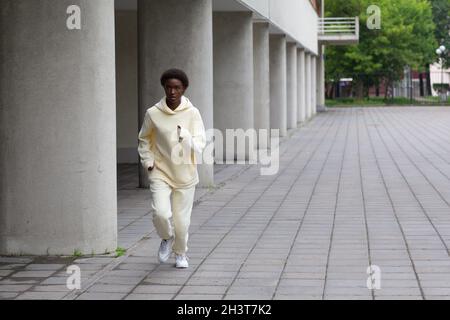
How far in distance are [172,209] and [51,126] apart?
4.80ft

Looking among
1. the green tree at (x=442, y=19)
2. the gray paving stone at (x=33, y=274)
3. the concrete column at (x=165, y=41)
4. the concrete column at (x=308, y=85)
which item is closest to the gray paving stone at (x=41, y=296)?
the gray paving stone at (x=33, y=274)

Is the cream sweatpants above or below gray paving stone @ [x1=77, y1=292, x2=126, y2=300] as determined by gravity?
above

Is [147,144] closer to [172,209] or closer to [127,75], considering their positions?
[172,209]

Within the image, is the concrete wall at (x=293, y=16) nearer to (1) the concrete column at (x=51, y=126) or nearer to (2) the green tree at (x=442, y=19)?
(1) the concrete column at (x=51, y=126)

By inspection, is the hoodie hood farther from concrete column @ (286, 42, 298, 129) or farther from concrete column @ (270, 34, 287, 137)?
concrete column @ (286, 42, 298, 129)

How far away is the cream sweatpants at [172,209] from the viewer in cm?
895

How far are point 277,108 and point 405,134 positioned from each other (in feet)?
15.2

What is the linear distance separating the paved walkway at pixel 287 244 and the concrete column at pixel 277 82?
11.3m

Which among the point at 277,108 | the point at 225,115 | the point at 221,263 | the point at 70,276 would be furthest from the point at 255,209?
the point at 277,108

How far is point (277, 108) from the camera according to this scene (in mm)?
31438

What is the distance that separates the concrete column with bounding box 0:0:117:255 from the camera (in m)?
9.62

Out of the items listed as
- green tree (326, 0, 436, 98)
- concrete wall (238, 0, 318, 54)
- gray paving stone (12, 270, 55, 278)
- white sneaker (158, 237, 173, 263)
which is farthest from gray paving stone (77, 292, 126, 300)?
green tree (326, 0, 436, 98)

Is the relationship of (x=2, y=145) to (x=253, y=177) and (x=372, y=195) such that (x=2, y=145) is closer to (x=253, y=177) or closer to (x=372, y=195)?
(x=372, y=195)

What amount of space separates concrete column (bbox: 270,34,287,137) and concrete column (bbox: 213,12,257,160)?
9.20 metres
